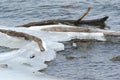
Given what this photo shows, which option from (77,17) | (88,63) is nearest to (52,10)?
(77,17)

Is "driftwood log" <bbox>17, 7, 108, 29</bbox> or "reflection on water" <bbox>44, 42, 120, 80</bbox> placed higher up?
"driftwood log" <bbox>17, 7, 108, 29</bbox>

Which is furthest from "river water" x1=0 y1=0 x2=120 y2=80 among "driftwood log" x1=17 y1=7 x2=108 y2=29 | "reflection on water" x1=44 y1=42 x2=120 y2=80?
"driftwood log" x1=17 y1=7 x2=108 y2=29

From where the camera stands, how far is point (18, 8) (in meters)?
17.2

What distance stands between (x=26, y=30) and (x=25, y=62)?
2.51 metres

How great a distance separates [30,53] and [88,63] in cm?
152

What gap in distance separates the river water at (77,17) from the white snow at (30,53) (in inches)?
10.0

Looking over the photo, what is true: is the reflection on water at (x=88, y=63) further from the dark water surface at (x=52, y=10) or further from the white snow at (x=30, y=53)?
the dark water surface at (x=52, y=10)

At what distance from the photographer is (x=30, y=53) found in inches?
438

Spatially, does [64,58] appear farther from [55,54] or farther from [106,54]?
[106,54]

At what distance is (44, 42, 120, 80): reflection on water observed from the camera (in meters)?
9.98

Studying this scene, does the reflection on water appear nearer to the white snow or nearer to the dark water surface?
the white snow

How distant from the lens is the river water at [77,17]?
33.4 ft

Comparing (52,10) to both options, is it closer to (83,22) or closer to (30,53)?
(83,22)

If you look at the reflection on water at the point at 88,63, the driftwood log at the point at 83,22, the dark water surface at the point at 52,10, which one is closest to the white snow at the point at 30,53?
the reflection on water at the point at 88,63
